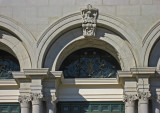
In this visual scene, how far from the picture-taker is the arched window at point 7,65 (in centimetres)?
2194

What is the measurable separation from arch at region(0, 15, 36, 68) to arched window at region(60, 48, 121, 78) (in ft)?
6.28

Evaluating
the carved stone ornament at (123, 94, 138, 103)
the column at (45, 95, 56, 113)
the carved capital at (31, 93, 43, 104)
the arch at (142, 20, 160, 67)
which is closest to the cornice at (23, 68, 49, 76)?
the carved capital at (31, 93, 43, 104)

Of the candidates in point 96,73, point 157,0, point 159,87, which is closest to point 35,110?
point 96,73

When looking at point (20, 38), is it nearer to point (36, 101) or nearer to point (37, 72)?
point (37, 72)

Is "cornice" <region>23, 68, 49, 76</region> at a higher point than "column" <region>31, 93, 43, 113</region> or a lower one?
higher

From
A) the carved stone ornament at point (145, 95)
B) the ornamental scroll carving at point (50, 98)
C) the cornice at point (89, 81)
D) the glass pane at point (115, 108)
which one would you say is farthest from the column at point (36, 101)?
the carved stone ornament at point (145, 95)

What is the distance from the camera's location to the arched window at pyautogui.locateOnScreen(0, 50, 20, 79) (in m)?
21.9

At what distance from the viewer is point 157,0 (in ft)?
68.7

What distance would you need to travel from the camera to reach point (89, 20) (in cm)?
2075

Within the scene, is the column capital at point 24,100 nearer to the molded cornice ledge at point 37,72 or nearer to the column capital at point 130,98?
the molded cornice ledge at point 37,72

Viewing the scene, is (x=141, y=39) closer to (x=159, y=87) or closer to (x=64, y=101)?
(x=159, y=87)

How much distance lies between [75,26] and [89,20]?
64 centimetres

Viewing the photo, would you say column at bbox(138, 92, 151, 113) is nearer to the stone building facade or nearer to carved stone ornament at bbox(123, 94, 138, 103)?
the stone building facade

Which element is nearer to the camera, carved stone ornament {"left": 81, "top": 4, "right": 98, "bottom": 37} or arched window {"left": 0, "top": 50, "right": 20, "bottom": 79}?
carved stone ornament {"left": 81, "top": 4, "right": 98, "bottom": 37}
